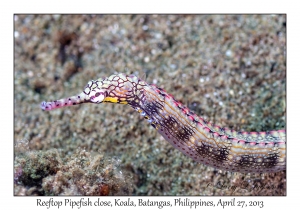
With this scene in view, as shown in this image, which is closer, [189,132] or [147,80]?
[189,132]

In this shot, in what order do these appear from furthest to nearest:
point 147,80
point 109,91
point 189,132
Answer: point 147,80
point 189,132
point 109,91

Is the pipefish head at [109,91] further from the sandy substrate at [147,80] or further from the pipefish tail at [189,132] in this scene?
the sandy substrate at [147,80]

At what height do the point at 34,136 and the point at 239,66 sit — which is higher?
the point at 239,66

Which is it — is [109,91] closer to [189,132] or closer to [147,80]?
[189,132]

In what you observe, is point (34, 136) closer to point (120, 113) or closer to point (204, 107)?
point (120, 113)

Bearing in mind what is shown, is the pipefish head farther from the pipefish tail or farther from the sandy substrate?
the sandy substrate

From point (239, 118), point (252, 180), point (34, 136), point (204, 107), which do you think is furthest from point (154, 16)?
point (252, 180)

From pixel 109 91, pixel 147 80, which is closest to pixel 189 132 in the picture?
pixel 109 91

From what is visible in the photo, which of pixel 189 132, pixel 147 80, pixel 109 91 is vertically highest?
pixel 147 80
